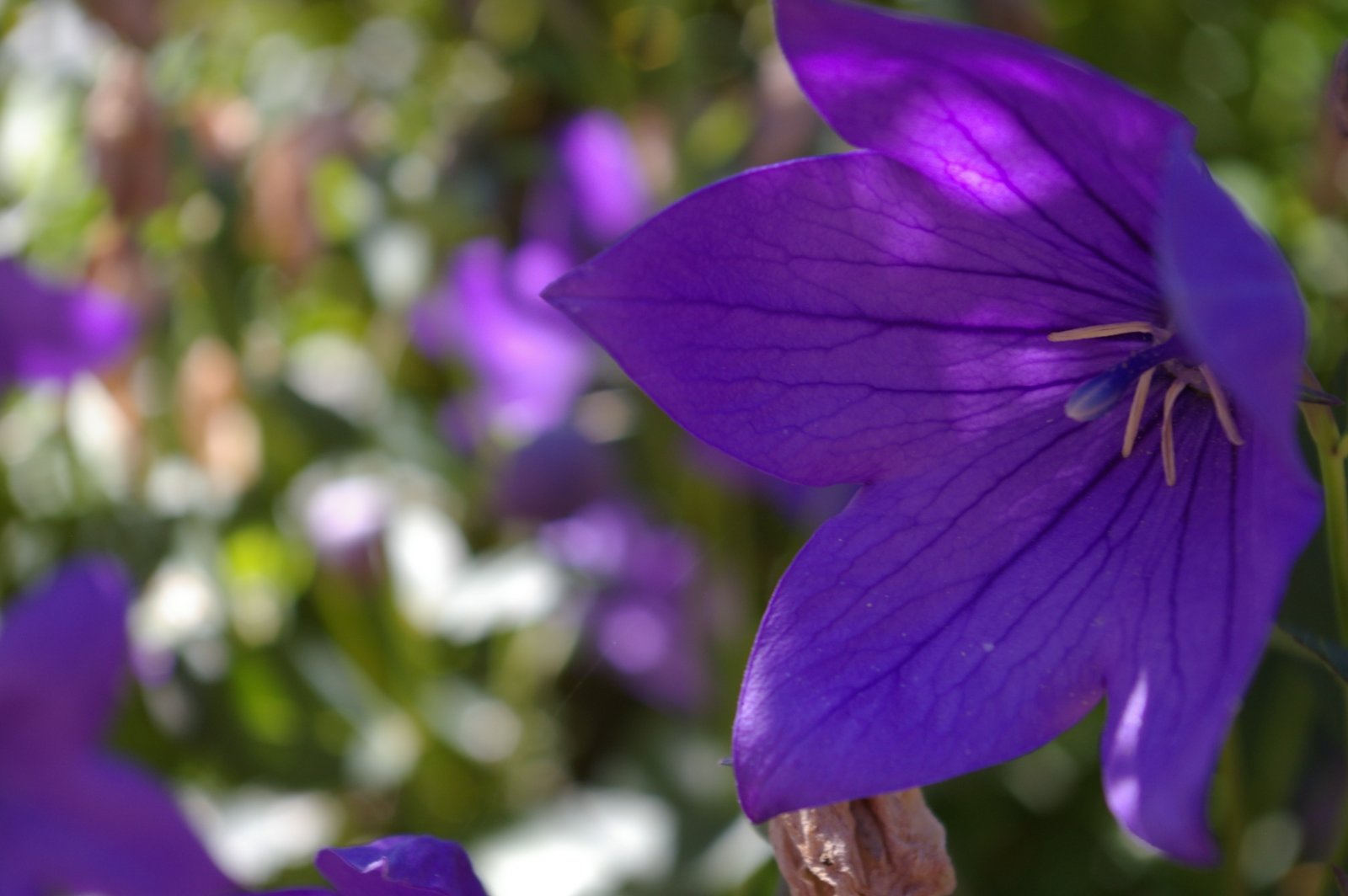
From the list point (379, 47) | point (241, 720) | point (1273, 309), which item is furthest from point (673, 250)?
point (379, 47)

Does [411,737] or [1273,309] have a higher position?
[1273,309]

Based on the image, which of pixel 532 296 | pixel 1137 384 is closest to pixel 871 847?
pixel 1137 384

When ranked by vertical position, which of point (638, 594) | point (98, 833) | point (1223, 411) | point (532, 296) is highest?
point (1223, 411)

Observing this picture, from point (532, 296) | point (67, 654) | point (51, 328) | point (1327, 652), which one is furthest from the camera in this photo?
point (532, 296)

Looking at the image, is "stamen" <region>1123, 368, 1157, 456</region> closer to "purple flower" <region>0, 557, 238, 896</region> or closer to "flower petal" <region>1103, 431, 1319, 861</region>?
"flower petal" <region>1103, 431, 1319, 861</region>

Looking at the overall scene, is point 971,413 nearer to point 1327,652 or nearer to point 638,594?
point 1327,652

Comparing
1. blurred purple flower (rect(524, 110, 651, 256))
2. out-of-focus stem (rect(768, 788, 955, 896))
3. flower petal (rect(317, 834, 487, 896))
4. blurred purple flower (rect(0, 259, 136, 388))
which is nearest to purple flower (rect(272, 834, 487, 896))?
flower petal (rect(317, 834, 487, 896))

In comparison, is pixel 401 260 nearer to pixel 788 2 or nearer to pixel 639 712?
pixel 639 712
